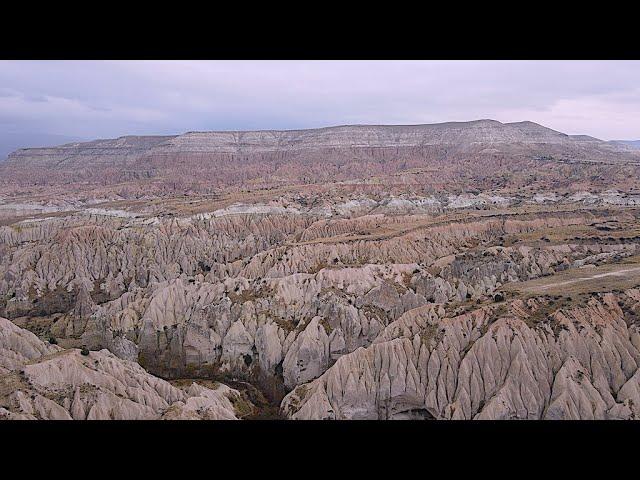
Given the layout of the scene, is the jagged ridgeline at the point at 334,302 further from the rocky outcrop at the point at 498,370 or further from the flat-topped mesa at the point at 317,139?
the flat-topped mesa at the point at 317,139

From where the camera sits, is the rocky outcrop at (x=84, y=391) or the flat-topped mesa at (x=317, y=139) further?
the flat-topped mesa at (x=317, y=139)

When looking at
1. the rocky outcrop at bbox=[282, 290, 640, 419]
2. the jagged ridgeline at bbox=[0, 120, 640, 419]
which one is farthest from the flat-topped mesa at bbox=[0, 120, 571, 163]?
the rocky outcrop at bbox=[282, 290, 640, 419]

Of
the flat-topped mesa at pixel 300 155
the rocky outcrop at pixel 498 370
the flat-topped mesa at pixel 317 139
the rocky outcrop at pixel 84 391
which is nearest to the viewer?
the rocky outcrop at pixel 84 391

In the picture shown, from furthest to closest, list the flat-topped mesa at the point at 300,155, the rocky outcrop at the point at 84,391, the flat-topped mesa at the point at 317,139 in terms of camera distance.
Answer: the flat-topped mesa at the point at 317,139 < the flat-topped mesa at the point at 300,155 < the rocky outcrop at the point at 84,391

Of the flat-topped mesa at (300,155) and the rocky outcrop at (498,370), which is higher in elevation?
the flat-topped mesa at (300,155)

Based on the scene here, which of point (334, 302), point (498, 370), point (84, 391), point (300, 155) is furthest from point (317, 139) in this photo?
point (84, 391)

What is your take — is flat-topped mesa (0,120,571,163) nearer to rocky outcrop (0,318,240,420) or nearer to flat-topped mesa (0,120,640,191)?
flat-topped mesa (0,120,640,191)

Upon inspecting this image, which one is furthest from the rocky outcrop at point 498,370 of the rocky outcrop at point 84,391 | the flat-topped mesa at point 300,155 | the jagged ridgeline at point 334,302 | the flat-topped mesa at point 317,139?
the flat-topped mesa at point 317,139

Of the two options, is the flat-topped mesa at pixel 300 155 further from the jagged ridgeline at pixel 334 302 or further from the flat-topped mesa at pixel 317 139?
the jagged ridgeline at pixel 334 302

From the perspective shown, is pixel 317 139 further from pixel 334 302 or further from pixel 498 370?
pixel 498 370
